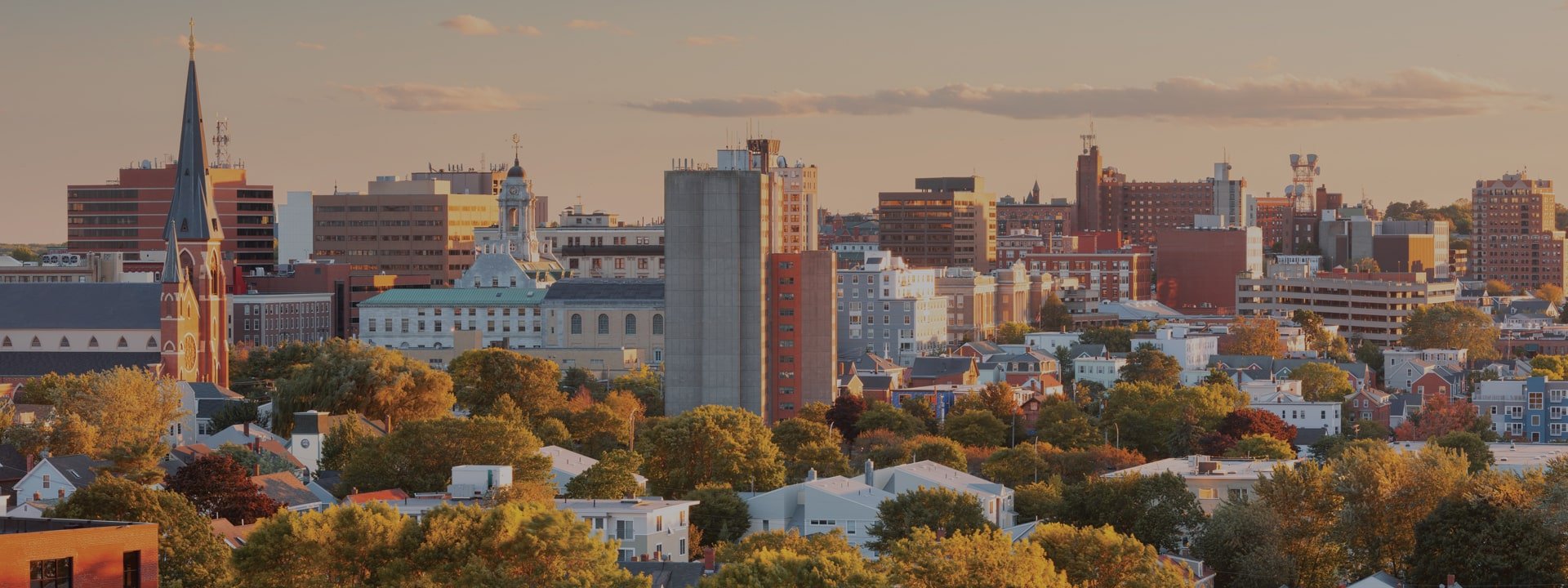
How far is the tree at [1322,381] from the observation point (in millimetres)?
164212

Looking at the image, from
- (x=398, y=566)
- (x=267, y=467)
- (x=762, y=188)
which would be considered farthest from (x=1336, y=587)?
(x=762, y=188)

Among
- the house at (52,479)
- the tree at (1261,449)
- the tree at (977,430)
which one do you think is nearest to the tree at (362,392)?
the tree at (977,430)

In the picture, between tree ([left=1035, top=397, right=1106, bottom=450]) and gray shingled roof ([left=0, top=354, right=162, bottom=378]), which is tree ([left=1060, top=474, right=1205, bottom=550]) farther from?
gray shingled roof ([left=0, top=354, right=162, bottom=378])

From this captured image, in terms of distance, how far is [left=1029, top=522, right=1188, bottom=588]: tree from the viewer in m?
67.4

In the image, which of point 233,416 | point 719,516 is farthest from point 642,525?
point 233,416

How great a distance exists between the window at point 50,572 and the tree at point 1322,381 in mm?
119916

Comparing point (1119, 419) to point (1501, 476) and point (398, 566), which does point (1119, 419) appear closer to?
point (1501, 476)

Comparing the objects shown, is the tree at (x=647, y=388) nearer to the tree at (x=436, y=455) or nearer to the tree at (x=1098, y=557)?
the tree at (x=436, y=455)

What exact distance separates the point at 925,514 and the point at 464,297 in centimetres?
11408

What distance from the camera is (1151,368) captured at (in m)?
171

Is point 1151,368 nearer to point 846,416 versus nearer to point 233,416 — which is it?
point 846,416

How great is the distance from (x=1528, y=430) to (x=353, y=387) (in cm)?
6970

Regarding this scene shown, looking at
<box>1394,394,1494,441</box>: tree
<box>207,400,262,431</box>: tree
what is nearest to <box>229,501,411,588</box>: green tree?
<box>207,400,262,431</box>: tree

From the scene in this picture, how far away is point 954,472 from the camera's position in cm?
9862
